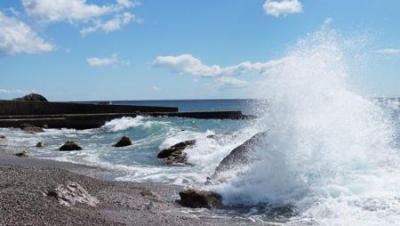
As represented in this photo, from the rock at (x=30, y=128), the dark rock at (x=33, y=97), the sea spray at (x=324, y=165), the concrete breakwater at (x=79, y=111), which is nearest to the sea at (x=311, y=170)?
the sea spray at (x=324, y=165)

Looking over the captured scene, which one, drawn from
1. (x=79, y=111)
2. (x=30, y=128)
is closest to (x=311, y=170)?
(x=30, y=128)

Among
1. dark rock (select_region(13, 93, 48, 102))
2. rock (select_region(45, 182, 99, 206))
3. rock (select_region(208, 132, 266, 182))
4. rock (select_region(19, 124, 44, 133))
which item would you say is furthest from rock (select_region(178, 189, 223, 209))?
dark rock (select_region(13, 93, 48, 102))

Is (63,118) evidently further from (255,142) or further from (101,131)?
(255,142)

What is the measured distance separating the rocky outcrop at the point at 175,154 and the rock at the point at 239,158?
3663 millimetres

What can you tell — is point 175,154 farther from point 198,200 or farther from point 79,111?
point 79,111

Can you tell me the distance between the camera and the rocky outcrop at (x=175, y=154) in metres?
15.7

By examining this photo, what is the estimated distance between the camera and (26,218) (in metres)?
6.40

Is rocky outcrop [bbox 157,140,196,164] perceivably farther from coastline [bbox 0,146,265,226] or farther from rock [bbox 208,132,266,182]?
coastline [bbox 0,146,265,226]

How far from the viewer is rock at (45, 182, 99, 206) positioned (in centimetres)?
781

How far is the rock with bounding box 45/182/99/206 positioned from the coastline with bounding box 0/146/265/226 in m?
0.12

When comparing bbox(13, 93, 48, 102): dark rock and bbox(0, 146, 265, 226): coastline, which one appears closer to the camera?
bbox(0, 146, 265, 226): coastline

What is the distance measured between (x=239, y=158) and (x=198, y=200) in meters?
3.08

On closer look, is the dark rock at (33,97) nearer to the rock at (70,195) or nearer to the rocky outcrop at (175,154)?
the rocky outcrop at (175,154)

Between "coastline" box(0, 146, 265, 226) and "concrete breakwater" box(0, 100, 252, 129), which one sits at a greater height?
"concrete breakwater" box(0, 100, 252, 129)
